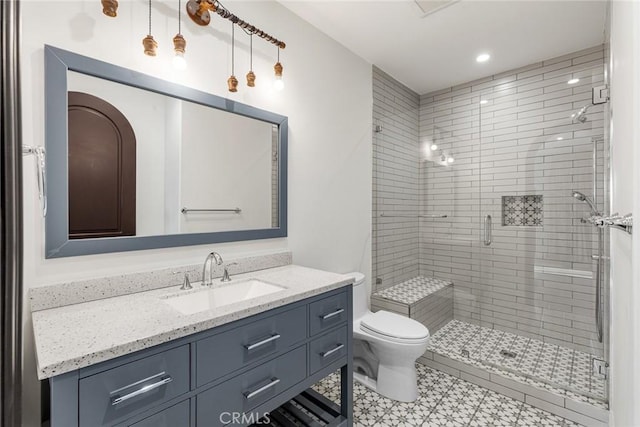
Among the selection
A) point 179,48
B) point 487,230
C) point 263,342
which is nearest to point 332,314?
point 263,342

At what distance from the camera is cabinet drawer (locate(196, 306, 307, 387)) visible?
101 centimetres

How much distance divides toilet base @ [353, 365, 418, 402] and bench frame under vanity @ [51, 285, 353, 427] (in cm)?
53

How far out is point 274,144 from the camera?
1.93 meters

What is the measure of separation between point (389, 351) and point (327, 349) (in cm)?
70

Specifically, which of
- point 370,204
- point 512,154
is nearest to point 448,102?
point 512,154

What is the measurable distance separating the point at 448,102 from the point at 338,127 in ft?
4.96

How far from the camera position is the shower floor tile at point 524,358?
77.3 inches

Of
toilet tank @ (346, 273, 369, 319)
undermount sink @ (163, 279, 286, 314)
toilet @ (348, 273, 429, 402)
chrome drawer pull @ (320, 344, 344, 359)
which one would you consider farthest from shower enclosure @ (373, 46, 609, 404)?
undermount sink @ (163, 279, 286, 314)

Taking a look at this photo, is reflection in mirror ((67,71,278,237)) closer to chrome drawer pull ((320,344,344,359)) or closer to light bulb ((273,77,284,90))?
light bulb ((273,77,284,90))

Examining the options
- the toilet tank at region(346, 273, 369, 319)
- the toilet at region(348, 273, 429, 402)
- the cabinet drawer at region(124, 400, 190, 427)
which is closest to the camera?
the cabinet drawer at region(124, 400, 190, 427)

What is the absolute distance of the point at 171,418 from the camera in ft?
3.05

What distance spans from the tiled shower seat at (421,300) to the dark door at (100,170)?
79.4 inches

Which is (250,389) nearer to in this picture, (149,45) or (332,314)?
(332,314)

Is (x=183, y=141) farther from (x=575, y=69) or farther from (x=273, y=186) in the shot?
(x=575, y=69)
